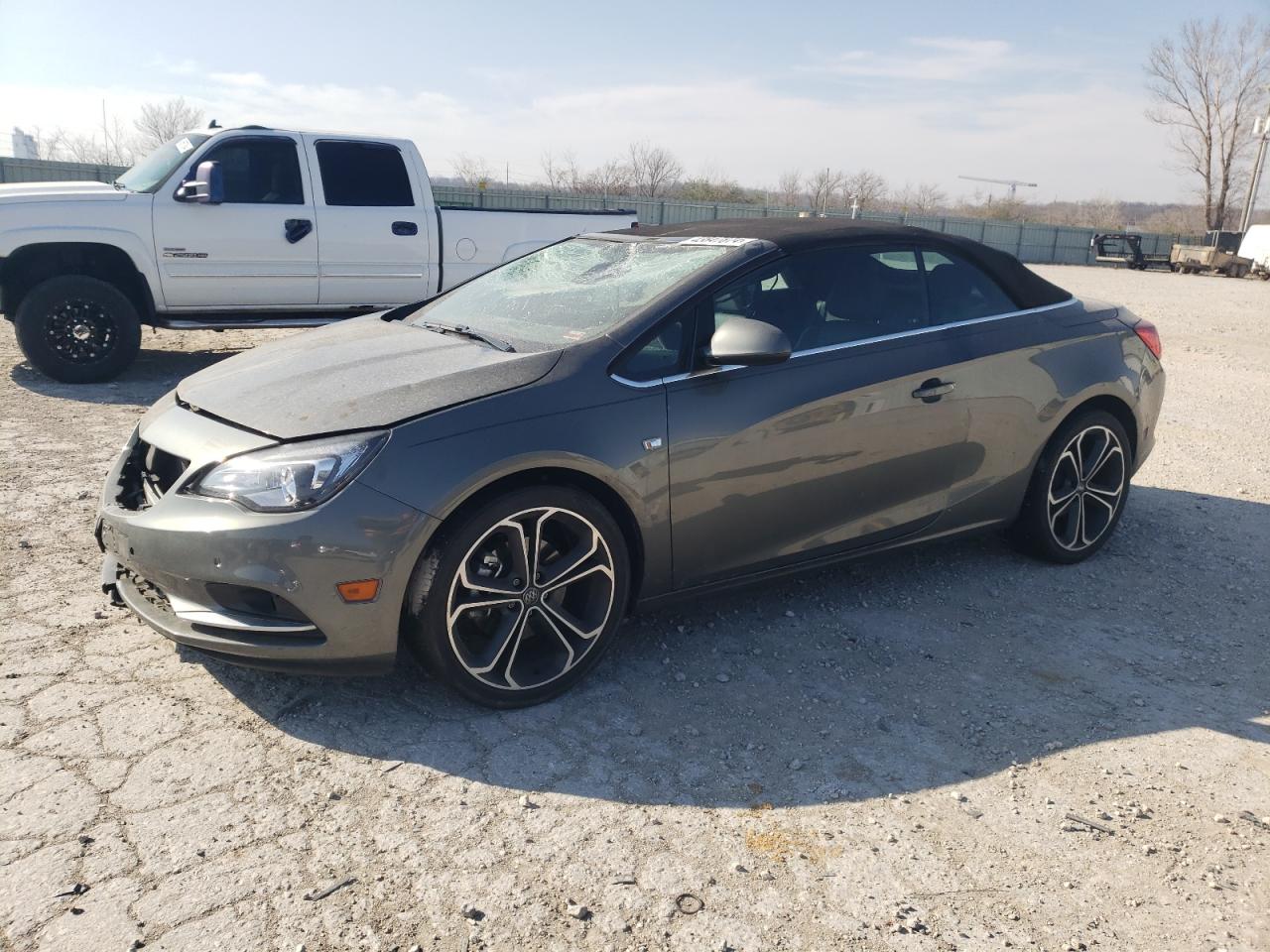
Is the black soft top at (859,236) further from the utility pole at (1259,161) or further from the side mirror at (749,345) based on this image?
the utility pole at (1259,161)

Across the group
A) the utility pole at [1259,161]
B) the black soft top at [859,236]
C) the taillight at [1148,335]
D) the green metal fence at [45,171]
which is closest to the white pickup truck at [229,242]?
the black soft top at [859,236]

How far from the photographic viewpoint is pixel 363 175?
882 centimetres

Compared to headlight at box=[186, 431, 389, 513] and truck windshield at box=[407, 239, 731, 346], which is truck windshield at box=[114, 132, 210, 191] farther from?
headlight at box=[186, 431, 389, 513]

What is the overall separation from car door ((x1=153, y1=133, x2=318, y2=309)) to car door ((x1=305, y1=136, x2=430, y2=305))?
6.9 inches

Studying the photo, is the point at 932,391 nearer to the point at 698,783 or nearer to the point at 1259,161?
the point at 698,783

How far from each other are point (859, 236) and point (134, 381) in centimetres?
670

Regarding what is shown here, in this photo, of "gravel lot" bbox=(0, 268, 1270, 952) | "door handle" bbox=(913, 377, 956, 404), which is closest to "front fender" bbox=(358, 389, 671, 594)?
"gravel lot" bbox=(0, 268, 1270, 952)

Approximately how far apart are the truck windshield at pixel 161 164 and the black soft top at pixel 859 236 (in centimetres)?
533

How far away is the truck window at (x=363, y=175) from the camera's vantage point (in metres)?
8.68

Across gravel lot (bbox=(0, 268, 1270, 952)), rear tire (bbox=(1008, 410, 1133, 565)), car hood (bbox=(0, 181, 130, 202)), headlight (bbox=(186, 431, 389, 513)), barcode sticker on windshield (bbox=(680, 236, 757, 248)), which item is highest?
car hood (bbox=(0, 181, 130, 202))

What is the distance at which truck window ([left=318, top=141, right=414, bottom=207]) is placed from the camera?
28.5ft

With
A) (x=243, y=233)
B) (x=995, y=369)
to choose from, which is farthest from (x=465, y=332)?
(x=243, y=233)

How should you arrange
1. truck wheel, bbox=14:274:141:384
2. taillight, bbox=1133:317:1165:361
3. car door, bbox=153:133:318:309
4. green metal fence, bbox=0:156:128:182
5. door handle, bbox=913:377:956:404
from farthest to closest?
green metal fence, bbox=0:156:128:182 < car door, bbox=153:133:318:309 < truck wheel, bbox=14:274:141:384 < taillight, bbox=1133:317:1165:361 < door handle, bbox=913:377:956:404

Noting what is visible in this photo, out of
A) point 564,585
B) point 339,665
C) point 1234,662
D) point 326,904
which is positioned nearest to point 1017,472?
point 1234,662
